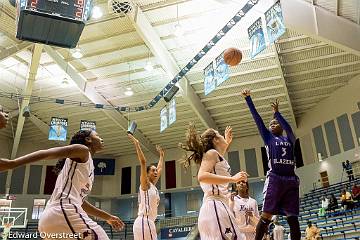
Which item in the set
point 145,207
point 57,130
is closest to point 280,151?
point 145,207

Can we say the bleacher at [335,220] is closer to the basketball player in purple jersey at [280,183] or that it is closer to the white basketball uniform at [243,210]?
the white basketball uniform at [243,210]

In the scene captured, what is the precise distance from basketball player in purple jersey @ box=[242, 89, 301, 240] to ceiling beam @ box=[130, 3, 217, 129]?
8.80 m

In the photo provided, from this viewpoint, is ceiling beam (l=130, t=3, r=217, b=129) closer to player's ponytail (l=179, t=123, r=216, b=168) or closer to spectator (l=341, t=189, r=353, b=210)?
spectator (l=341, t=189, r=353, b=210)

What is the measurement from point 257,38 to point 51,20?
5329 millimetres

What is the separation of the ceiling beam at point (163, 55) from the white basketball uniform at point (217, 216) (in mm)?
9769

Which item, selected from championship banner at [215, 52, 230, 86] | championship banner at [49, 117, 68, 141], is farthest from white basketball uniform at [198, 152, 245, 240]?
championship banner at [49, 117, 68, 141]

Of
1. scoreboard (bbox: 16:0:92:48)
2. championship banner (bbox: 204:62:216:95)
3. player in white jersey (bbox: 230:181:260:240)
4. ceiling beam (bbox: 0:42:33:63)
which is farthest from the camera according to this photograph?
ceiling beam (bbox: 0:42:33:63)

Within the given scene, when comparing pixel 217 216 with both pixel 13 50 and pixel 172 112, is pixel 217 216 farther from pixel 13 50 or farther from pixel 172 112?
pixel 13 50

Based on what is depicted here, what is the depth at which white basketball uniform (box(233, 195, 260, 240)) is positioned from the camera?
532cm

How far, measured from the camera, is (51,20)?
18.8ft

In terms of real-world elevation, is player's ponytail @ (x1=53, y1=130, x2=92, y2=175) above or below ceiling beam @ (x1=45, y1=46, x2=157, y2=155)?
below

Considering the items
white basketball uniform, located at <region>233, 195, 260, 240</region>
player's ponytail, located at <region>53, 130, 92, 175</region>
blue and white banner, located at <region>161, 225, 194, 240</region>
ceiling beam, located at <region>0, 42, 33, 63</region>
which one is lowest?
white basketball uniform, located at <region>233, 195, 260, 240</region>

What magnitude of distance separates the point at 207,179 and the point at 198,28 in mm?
10927

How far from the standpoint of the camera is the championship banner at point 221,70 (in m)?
10.8
